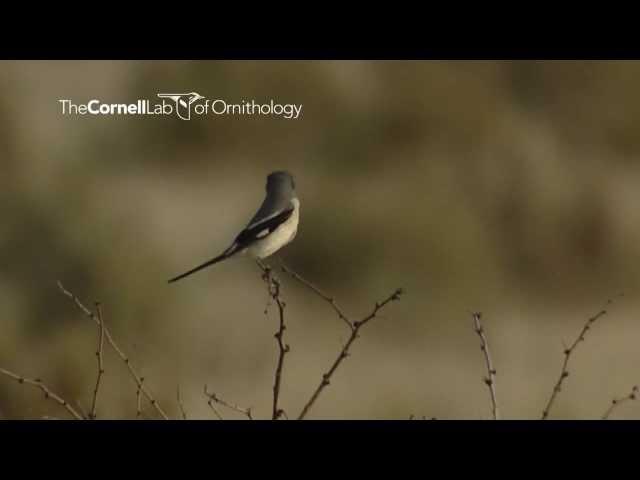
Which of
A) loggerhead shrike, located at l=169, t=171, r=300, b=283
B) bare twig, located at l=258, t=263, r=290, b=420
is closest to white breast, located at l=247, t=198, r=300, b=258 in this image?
loggerhead shrike, located at l=169, t=171, r=300, b=283

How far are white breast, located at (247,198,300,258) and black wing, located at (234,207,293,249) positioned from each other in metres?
0.01

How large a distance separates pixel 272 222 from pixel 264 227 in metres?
0.03

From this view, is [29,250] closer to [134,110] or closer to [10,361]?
[10,361]

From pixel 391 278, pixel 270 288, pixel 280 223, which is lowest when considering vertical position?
pixel 270 288

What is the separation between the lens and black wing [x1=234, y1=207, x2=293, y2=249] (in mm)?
3379

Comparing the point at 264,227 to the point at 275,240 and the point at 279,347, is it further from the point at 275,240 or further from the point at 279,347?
the point at 279,347

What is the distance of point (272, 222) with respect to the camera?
11.1 ft

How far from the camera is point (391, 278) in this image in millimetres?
5992

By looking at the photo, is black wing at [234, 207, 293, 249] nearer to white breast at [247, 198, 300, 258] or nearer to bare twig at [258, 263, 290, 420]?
white breast at [247, 198, 300, 258]

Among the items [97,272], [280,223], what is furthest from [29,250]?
[280,223]

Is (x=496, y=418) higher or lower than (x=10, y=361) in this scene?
lower

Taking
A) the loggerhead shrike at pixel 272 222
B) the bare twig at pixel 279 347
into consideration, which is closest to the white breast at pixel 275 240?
the loggerhead shrike at pixel 272 222

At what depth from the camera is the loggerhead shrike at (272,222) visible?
3383mm

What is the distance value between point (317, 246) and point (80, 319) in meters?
1.33
